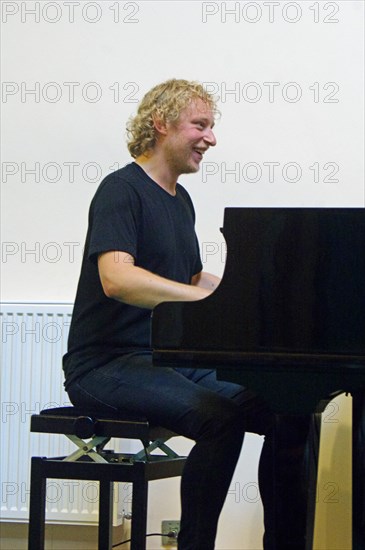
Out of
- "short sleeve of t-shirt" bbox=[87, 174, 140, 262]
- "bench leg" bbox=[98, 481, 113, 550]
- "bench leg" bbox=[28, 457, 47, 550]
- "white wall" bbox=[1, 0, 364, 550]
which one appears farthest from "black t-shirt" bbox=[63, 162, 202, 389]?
"white wall" bbox=[1, 0, 364, 550]

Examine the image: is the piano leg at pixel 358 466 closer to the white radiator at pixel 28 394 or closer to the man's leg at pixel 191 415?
the man's leg at pixel 191 415

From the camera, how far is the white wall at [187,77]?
9.33 ft

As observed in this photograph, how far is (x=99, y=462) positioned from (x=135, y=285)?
1.49 feet

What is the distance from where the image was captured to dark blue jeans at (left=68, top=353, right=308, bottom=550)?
1.92 meters

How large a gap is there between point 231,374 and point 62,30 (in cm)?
164

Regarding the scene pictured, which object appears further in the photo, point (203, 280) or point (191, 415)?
point (203, 280)

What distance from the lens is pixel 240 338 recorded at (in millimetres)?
1774

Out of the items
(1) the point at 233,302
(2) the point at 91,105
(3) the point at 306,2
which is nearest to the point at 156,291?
(1) the point at 233,302

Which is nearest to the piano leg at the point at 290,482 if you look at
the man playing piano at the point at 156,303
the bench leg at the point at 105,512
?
the man playing piano at the point at 156,303

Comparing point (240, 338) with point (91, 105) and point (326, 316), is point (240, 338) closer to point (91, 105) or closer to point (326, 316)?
point (326, 316)

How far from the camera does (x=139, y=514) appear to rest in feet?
6.84

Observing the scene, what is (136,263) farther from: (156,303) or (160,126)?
(160,126)

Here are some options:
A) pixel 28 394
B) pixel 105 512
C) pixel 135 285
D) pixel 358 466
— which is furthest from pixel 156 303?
pixel 28 394

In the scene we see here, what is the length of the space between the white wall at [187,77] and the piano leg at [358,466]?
88 cm
